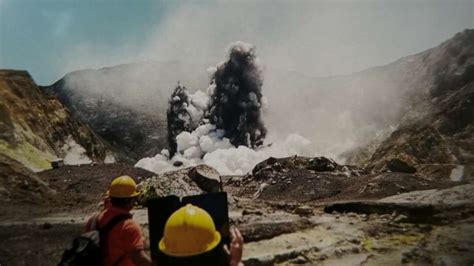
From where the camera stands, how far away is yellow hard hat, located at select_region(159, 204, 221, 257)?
2561 millimetres

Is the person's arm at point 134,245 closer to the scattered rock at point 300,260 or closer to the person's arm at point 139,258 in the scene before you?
the person's arm at point 139,258

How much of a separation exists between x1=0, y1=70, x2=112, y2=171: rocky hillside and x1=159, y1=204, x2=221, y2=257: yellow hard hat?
23689 mm

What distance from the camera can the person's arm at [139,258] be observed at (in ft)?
12.8

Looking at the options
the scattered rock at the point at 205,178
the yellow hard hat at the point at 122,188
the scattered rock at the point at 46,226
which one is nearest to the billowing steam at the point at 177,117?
the scattered rock at the point at 205,178

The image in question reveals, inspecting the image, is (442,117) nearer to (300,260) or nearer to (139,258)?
(300,260)

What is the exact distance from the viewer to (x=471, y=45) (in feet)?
260

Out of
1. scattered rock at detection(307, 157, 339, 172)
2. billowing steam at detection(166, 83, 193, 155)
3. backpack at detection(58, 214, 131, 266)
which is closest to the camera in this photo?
backpack at detection(58, 214, 131, 266)

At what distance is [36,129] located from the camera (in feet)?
104

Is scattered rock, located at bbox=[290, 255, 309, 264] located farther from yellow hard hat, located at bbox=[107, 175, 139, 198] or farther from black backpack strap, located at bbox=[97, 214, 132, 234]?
black backpack strap, located at bbox=[97, 214, 132, 234]

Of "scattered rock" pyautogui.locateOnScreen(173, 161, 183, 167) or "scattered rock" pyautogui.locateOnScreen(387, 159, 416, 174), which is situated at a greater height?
"scattered rock" pyautogui.locateOnScreen(173, 161, 183, 167)

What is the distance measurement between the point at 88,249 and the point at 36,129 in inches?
1212

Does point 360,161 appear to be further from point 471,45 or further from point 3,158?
point 3,158

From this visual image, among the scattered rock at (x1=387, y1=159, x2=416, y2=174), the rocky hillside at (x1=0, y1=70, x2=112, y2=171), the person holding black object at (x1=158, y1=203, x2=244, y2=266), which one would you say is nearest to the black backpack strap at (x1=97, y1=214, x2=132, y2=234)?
the person holding black object at (x1=158, y1=203, x2=244, y2=266)

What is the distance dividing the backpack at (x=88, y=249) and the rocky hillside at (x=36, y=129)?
2210 centimetres
